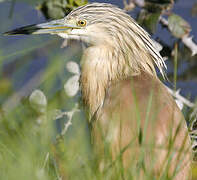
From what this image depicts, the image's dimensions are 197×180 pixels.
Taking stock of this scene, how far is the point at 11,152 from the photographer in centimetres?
177

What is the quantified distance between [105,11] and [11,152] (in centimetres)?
98

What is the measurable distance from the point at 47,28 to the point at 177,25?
78 cm

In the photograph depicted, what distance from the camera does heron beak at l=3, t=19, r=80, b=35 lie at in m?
2.43

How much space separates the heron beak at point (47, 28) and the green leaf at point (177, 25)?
65 cm

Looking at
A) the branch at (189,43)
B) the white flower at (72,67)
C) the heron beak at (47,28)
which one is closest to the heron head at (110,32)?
the heron beak at (47,28)

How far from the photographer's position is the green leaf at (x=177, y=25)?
285 cm

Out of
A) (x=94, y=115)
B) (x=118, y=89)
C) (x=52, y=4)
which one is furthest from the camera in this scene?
(x=52, y=4)

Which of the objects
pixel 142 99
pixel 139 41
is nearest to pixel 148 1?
pixel 139 41

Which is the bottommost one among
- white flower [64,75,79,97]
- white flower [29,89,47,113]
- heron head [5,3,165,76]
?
white flower [64,75,79,97]

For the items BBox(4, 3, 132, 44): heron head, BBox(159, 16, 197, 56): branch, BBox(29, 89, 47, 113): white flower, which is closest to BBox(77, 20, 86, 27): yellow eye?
BBox(4, 3, 132, 44): heron head

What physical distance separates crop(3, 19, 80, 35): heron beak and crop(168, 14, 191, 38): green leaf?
0.65 m

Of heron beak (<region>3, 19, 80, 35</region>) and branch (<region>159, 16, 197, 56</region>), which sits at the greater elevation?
heron beak (<region>3, 19, 80, 35</region>)

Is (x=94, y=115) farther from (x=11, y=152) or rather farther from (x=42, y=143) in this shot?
(x=42, y=143)

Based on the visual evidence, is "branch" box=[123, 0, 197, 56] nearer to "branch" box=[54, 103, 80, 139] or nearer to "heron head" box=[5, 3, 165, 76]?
"heron head" box=[5, 3, 165, 76]
